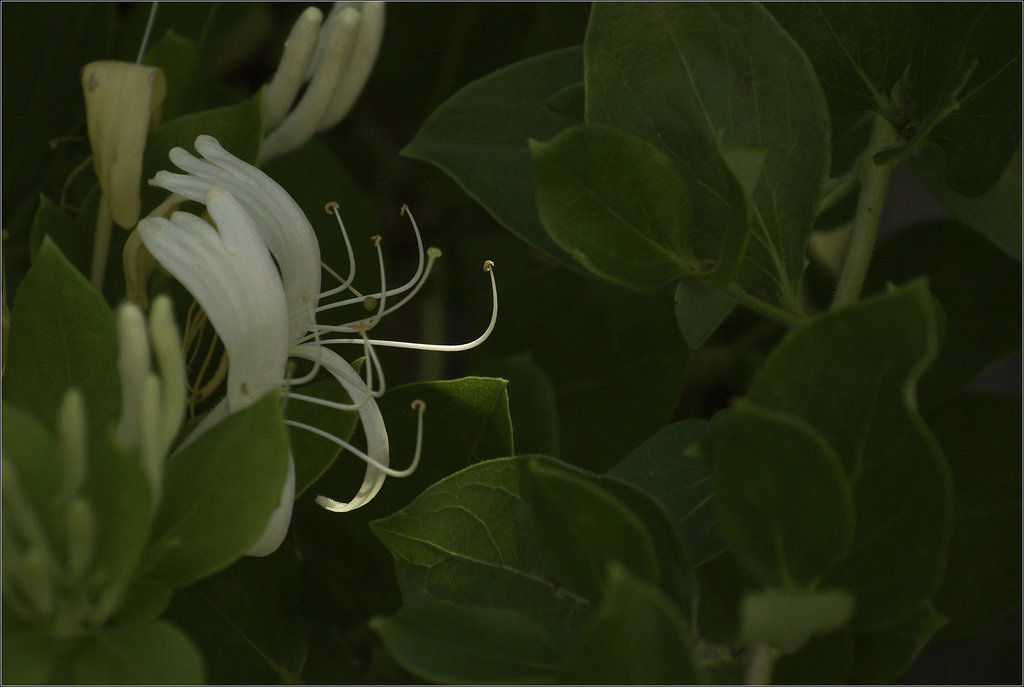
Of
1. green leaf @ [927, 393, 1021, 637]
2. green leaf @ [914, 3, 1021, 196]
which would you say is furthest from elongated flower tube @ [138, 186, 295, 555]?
green leaf @ [927, 393, 1021, 637]

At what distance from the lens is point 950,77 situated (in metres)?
0.38

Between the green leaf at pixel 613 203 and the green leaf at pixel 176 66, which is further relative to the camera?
the green leaf at pixel 176 66

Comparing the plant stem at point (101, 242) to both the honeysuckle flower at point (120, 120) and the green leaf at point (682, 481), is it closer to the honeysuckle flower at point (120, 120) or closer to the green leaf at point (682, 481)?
the honeysuckle flower at point (120, 120)

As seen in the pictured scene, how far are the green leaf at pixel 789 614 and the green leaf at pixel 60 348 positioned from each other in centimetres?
19

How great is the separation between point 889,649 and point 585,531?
108 millimetres

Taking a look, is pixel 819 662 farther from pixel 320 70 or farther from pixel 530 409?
pixel 320 70

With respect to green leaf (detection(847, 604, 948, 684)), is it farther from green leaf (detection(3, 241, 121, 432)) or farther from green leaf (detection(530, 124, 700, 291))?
green leaf (detection(3, 241, 121, 432))

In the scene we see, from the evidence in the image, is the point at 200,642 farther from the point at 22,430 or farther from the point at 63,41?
the point at 63,41

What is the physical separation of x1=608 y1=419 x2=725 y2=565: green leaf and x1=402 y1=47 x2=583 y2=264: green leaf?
0.09 meters

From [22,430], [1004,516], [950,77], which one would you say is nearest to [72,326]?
[22,430]

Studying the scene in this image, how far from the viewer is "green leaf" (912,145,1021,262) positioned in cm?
43

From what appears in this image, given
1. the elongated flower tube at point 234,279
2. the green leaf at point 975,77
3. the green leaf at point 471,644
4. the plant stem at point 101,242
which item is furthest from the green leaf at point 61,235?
the green leaf at point 975,77

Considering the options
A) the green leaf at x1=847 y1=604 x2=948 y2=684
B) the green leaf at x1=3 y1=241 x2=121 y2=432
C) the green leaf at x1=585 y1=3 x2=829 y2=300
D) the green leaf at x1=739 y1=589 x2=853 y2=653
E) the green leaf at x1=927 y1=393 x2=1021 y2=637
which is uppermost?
the green leaf at x1=585 y1=3 x2=829 y2=300

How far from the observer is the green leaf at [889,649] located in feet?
1.00
